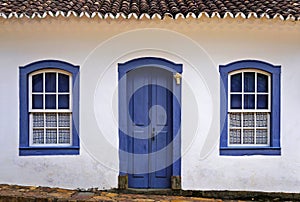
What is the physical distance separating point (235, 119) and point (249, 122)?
31 cm

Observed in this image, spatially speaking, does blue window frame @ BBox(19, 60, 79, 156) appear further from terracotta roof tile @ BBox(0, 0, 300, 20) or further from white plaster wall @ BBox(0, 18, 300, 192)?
terracotta roof tile @ BBox(0, 0, 300, 20)

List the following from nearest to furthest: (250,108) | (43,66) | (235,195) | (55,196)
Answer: (55,196)
(43,66)
(235,195)
(250,108)

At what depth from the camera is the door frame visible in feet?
27.3

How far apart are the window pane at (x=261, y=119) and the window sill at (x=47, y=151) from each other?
384 centimetres

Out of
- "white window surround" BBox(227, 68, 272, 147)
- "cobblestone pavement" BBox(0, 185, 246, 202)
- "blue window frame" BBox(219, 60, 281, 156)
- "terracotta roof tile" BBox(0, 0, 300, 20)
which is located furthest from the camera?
"white window surround" BBox(227, 68, 272, 147)

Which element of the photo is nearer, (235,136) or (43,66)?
(43,66)

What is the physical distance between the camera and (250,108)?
8484 mm

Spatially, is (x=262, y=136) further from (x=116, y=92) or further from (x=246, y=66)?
(x=116, y=92)

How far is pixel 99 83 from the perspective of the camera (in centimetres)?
829

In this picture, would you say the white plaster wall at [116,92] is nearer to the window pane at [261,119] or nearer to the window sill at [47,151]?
the window sill at [47,151]

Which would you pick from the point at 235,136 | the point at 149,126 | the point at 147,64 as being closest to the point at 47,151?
the point at 149,126

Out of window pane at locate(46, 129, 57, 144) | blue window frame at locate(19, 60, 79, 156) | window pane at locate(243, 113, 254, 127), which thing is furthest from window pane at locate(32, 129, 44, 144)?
window pane at locate(243, 113, 254, 127)

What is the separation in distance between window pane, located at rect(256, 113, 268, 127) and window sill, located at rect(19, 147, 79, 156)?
384 cm

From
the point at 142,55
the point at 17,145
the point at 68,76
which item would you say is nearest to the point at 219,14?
the point at 142,55
